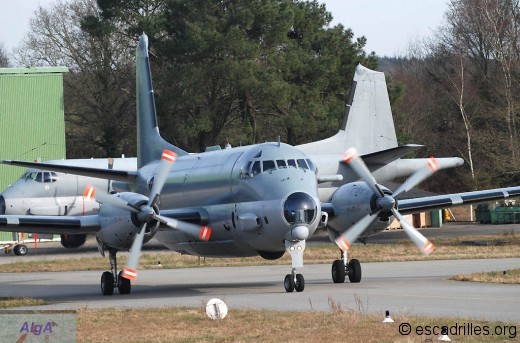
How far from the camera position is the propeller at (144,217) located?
21.1 meters

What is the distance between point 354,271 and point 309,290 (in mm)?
2214

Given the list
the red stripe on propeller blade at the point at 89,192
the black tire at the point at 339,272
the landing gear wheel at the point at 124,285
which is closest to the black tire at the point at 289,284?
the black tire at the point at 339,272

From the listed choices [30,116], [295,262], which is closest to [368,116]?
[295,262]

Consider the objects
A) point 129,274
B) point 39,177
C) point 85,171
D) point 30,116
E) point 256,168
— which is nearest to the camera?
point 129,274

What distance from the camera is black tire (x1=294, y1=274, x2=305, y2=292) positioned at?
68.7 feet

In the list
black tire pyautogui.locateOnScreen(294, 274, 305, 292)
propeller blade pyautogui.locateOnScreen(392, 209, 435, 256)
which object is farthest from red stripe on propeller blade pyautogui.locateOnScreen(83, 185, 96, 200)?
propeller blade pyautogui.locateOnScreen(392, 209, 435, 256)

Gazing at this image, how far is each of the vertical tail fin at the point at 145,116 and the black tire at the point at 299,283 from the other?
8756 millimetres

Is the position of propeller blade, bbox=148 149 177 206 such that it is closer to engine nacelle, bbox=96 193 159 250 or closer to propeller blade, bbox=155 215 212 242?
engine nacelle, bbox=96 193 159 250

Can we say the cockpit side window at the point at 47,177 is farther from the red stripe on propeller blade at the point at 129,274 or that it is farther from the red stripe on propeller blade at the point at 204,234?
the red stripe on propeller blade at the point at 129,274

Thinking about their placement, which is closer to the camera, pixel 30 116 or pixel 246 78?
pixel 246 78

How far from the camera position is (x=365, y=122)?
41.6 meters

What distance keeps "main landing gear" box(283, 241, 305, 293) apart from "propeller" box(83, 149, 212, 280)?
267 centimetres

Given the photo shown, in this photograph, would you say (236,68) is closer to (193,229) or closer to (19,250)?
(19,250)

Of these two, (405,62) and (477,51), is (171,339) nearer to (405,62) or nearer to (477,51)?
(477,51)
